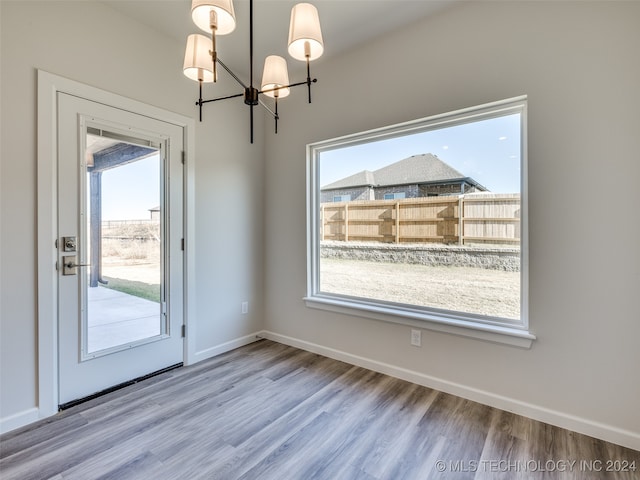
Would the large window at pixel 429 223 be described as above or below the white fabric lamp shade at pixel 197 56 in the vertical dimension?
below

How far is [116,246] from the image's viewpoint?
2344mm

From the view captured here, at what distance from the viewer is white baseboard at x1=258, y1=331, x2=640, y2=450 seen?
1751 mm

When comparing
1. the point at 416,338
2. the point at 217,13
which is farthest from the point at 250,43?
the point at 416,338

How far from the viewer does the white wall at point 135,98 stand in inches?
73.1

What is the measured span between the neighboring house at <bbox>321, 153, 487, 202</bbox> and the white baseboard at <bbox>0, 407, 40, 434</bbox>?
2691mm

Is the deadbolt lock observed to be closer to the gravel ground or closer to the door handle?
the door handle

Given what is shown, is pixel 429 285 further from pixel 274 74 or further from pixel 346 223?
pixel 274 74

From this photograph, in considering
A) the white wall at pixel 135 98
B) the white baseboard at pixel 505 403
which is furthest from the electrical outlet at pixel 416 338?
the white wall at pixel 135 98

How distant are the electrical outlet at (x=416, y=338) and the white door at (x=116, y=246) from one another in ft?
6.58

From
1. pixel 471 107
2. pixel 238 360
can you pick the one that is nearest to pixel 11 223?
pixel 238 360

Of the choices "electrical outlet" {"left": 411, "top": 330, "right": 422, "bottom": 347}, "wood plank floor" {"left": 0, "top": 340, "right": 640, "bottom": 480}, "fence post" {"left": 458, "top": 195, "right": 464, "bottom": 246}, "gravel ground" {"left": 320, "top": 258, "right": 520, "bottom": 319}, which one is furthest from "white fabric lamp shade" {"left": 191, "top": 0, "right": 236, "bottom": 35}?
"electrical outlet" {"left": 411, "top": 330, "right": 422, "bottom": 347}

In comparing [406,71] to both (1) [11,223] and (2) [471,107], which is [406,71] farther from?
(1) [11,223]

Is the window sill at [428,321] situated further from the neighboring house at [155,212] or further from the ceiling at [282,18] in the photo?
the ceiling at [282,18]

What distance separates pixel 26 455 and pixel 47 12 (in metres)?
2.65
